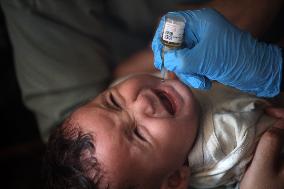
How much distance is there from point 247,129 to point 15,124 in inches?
50.5

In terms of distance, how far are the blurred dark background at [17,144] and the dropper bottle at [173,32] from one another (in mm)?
1090

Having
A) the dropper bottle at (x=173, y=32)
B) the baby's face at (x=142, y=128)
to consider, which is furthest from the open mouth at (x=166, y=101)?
the dropper bottle at (x=173, y=32)

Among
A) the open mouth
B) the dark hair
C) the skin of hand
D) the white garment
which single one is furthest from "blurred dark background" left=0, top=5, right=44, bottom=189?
the skin of hand

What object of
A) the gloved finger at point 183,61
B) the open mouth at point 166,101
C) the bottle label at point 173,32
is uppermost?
the bottle label at point 173,32

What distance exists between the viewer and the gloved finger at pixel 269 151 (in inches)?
39.7

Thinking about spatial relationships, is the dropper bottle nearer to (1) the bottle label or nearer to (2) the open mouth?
(1) the bottle label

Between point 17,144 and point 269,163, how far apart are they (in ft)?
4.44

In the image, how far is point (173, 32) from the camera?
859mm

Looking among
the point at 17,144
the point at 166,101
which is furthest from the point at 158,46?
the point at 17,144

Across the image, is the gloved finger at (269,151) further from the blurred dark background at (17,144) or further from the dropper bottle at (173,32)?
the blurred dark background at (17,144)

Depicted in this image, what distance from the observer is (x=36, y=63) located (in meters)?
1.46

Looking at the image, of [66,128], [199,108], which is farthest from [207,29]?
[66,128]

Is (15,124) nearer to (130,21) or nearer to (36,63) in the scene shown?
(36,63)

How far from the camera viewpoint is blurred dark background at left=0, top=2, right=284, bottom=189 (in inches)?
68.7
